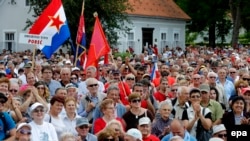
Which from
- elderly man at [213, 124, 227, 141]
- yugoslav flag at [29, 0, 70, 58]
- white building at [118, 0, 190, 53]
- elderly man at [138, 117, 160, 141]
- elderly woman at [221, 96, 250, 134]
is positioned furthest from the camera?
white building at [118, 0, 190, 53]

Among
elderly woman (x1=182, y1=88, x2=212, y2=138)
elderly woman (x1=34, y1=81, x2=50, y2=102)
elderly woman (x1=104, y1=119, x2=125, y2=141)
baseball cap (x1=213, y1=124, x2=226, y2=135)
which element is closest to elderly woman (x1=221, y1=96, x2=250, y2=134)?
elderly woman (x1=182, y1=88, x2=212, y2=138)

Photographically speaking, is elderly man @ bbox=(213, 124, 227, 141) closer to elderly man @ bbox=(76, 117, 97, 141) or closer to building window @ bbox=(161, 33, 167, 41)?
elderly man @ bbox=(76, 117, 97, 141)

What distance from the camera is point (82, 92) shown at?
1215 cm

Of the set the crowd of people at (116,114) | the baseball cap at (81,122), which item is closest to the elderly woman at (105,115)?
the crowd of people at (116,114)

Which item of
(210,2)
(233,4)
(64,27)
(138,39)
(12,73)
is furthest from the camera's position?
(210,2)

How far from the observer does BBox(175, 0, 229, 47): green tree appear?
53094 millimetres

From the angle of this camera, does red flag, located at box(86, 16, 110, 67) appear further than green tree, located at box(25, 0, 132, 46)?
No

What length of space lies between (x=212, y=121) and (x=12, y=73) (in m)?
7.44

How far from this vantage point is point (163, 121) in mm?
9922

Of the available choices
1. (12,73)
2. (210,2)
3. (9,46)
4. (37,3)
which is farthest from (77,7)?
(210,2)

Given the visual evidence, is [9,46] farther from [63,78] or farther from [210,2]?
[63,78]

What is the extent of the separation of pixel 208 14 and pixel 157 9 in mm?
7860

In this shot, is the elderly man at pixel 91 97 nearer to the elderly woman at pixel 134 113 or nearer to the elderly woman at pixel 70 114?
the elderly woman at pixel 134 113

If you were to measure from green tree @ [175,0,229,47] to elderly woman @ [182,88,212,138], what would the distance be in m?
43.4
